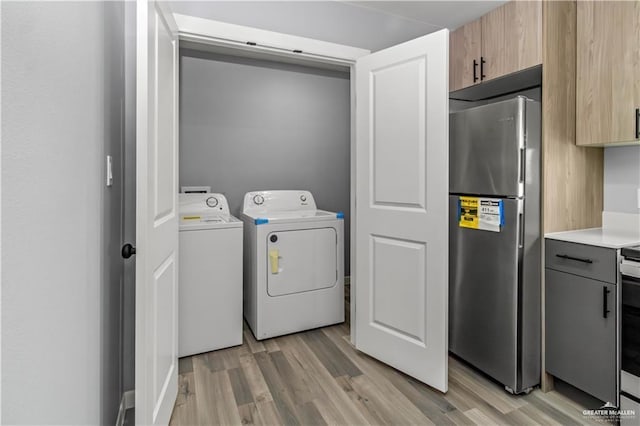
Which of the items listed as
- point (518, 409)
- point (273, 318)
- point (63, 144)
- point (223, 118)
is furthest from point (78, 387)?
point (223, 118)

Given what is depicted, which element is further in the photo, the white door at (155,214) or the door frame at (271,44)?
the door frame at (271,44)

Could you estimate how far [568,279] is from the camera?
1912 millimetres

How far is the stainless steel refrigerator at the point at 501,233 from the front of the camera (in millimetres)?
1940

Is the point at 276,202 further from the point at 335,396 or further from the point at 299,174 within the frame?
the point at 335,396

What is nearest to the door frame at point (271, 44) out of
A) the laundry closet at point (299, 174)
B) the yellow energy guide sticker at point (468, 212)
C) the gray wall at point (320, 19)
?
the laundry closet at point (299, 174)

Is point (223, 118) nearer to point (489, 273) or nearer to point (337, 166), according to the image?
point (337, 166)

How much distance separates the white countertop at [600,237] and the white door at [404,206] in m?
0.66

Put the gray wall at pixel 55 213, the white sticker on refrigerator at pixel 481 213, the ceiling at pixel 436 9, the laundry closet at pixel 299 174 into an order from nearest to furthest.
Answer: the gray wall at pixel 55 213
the laundry closet at pixel 299 174
the white sticker on refrigerator at pixel 481 213
the ceiling at pixel 436 9

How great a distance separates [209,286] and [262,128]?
1752 mm

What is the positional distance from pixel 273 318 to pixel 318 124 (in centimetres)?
214

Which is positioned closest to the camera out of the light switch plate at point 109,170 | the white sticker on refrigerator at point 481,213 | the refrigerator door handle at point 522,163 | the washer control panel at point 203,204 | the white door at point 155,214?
the white door at point 155,214

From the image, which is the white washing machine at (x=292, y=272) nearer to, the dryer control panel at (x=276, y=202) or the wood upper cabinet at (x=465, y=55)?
the dryer control panel at (x=276, y=202)

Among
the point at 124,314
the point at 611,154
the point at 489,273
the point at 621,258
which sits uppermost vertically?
the point at 611,154

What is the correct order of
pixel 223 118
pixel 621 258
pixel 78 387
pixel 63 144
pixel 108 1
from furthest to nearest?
pixel 223 118 → pixel 621 258 → pixel 108 1 → pixel 78 387 → pixel 63 144
